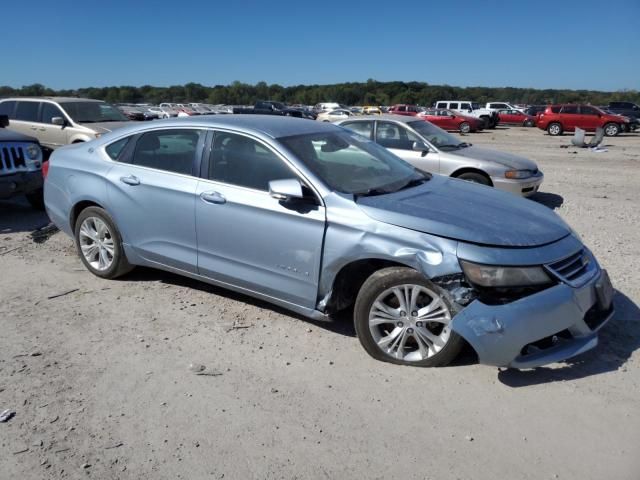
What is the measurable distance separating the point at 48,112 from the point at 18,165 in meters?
4.92

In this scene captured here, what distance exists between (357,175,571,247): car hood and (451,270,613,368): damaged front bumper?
1.26 ft

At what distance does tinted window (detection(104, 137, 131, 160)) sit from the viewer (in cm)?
480

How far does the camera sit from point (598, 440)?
280 centimetres

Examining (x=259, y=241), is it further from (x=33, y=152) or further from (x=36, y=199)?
(x=36, y=199)

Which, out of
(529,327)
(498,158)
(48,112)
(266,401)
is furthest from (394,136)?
(48,112)

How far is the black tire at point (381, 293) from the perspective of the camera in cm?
331

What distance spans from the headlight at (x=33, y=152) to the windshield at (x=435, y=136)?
19.3 ft

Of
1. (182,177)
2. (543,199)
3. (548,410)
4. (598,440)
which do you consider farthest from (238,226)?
(543,199)

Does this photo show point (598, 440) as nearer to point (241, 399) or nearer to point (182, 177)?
point (241, 399)

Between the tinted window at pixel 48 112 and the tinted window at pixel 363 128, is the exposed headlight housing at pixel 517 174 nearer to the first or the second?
the tinted window at pixel 363 128

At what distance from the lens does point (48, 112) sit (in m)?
11.4

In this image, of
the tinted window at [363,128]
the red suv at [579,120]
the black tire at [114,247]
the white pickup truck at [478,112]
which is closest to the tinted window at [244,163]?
the black tire at [114,247]

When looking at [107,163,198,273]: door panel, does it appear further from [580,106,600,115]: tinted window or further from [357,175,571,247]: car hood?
[580,106,600,115]: tinted window

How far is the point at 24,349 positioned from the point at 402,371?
2.72 metres
